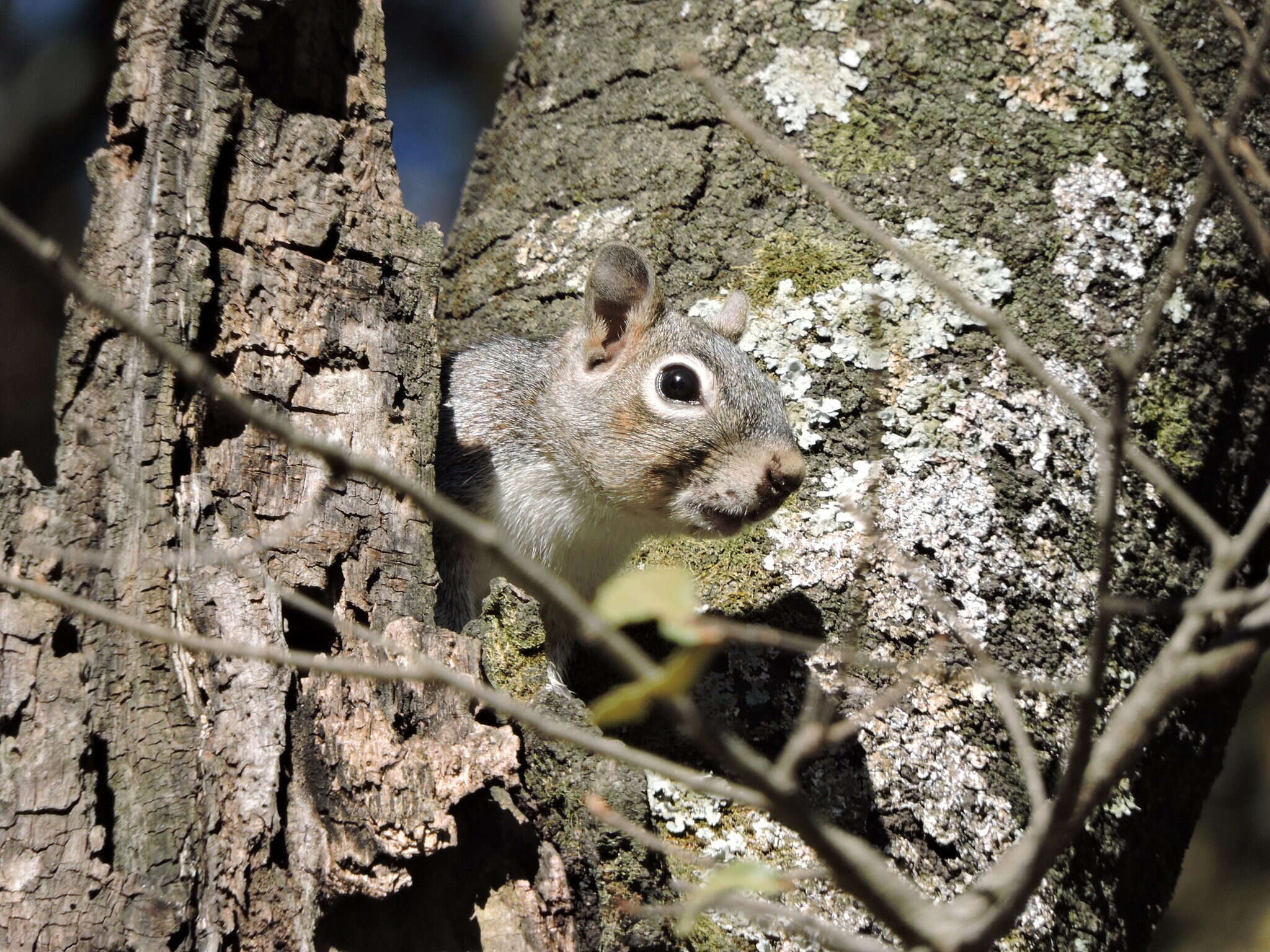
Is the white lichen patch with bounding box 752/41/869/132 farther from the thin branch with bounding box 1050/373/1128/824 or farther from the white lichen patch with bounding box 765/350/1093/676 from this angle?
the thin branch with bounding box 1050/373/1128/824

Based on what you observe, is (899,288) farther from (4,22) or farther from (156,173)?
(4,22)

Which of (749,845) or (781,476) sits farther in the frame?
(781,476)

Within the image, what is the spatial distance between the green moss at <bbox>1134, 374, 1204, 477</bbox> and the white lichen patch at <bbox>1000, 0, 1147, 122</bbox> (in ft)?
2.59

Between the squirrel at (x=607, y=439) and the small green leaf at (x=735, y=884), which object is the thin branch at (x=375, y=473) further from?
the squirrel at (x=607, y=439)

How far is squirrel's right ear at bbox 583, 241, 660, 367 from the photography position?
3.30 m

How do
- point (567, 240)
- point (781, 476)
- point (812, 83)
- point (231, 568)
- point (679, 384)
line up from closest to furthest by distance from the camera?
point (231, 568) → point (781, 476) → point (812, 83) → point (679, 384) → point (567, 240)

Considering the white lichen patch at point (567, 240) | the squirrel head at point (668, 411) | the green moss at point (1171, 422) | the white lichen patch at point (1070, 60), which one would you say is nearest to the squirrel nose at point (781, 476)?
the squirrel head at point (668, 411)

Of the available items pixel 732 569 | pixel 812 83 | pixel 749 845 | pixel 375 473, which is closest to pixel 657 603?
pixel 375 473

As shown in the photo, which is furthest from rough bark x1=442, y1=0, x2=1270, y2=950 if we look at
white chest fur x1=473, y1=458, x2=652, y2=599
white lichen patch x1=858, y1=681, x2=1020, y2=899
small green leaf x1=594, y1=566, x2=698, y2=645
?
small green leaf x1=594, y1=566, x2=698, y2=645

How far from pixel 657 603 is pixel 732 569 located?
1955 millimetres

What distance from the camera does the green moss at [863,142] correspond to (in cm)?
316

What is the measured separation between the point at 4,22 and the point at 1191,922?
382 inches

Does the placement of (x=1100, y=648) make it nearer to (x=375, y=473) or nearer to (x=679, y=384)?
(x=375, y=473)

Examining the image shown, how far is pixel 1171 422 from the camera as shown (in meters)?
2.89
